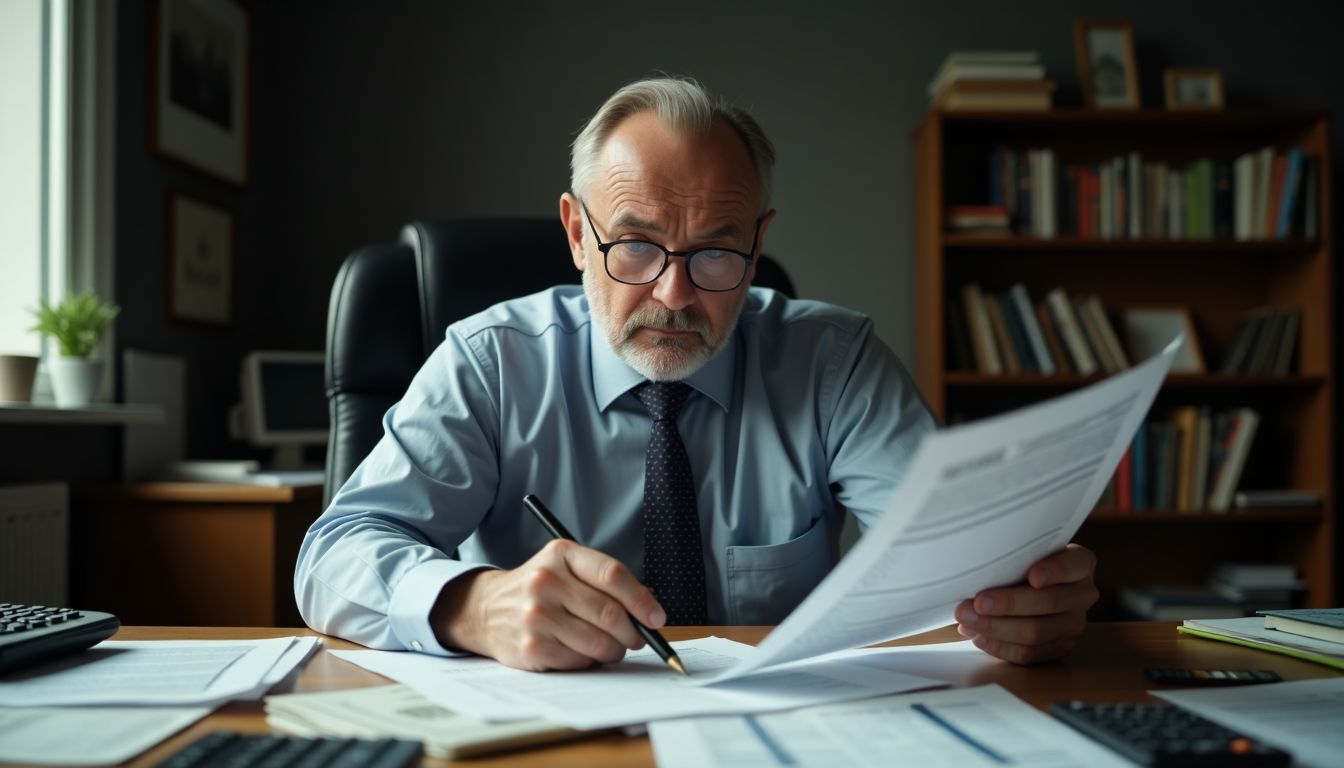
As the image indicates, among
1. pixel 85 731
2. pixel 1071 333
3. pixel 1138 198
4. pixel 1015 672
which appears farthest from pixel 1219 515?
pixel 85 731

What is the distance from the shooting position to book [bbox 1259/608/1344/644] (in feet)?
2.85

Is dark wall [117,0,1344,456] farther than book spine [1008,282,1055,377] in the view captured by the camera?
Yes

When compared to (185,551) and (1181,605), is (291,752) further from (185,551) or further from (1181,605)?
(1181,605)

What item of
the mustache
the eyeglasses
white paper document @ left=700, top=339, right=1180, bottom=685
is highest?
the eyeglasses

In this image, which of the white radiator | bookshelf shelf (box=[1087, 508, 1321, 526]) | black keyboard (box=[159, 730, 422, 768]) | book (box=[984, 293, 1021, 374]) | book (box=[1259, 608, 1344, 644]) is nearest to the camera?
black keyboard (box=[159, 730, 422, 768])

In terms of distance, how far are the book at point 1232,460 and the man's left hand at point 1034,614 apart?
2.43 m

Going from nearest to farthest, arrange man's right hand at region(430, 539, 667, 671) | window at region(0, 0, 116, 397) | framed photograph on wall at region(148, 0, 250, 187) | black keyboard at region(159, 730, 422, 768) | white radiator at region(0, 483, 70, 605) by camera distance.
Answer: black keyboard at region(159, 730, 422, 768) < man's right hand at region(430, 539, 667, 671) < white radiator at region(0, 483, 70, 605) < window at region(0, 0, 116, 397) < framed photograph on wall at region(148, 0, 250, 187)

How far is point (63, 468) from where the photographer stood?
224cm

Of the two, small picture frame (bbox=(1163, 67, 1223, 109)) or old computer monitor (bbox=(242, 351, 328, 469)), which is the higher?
small picture frame (bbox=(1163, 67, 1223, 109))

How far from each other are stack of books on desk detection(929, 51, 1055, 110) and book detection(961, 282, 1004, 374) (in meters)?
0.52

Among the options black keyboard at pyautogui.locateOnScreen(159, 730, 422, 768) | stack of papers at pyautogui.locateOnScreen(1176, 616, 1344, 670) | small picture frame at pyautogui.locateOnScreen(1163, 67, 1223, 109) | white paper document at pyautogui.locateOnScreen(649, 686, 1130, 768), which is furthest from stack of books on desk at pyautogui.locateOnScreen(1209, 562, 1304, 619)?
black keyboard at pyautogui.locateOnScreen(159, 730, 422, 768)

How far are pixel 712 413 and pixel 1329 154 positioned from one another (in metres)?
2.50

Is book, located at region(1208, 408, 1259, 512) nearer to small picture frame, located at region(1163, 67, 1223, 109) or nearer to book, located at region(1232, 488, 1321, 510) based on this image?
book, located at region(1232, 488, 1321, 510)

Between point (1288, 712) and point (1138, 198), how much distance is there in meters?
2.62
